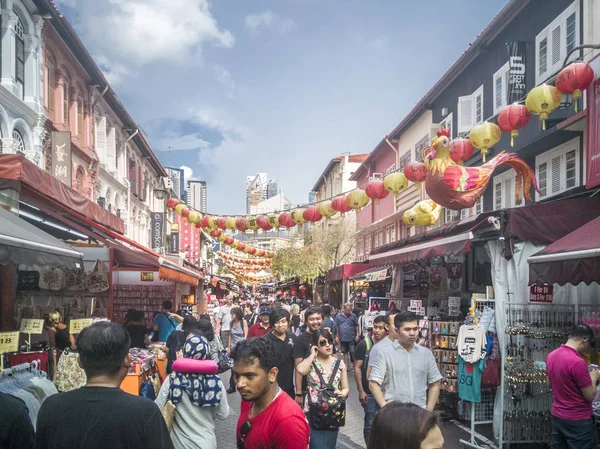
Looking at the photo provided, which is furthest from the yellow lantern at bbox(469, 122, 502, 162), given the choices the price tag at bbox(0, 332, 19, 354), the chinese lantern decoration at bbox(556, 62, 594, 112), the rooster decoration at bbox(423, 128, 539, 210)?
the price tag at bbox(0, 332, 19, 354)

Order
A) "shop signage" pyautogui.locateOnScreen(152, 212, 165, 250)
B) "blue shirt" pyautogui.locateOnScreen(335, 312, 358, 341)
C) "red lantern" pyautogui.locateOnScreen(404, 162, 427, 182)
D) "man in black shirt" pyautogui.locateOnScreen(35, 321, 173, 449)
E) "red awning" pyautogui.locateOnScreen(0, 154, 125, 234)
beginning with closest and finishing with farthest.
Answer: "man in black shirt" pyautogui.locateOnScreen(35, 321, 173, 449), "red awning" pyautogui.locateOnScreen(0, 154, 125, 234), "red lantern" pyautogui.locateOnScreen(404, 162, 427, 182), "blue shirt" pyautogui.locateOnScreen(335, 312, 358, 341), "shop signage" pyautogui.locateOnScreen(152, 212, 165, 250)

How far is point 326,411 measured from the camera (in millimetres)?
5191

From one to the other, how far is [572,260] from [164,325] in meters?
8.27

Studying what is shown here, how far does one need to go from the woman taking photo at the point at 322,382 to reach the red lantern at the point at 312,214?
387 inches

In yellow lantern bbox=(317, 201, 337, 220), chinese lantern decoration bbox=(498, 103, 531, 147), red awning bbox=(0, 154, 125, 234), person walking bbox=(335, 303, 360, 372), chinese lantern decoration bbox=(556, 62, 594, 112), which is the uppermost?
chinese lantern decoration bbox=(556, 62, 594, 112)

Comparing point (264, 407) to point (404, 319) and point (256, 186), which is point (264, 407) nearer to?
point (404, 319)

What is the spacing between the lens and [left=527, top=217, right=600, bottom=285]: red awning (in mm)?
6004

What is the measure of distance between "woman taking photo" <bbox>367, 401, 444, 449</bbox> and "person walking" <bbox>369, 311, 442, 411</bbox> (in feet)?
10.3

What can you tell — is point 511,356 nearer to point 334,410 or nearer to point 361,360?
point 361,360

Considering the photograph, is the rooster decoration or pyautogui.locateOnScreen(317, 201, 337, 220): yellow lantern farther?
pyautogui.locateOnScreen(317, 201, 337, 220): yellow lantern

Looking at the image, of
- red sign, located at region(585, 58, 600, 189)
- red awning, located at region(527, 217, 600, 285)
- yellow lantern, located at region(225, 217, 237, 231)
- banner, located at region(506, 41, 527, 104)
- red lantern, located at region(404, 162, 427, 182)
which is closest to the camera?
red awning, located at region(527, 217, 600, 285)

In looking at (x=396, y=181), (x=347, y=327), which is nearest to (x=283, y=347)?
(x=396, y=181)

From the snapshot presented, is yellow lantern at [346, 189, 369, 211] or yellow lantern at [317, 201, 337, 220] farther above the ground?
Answer: yellow lantern at [346, 189, 369, 211]

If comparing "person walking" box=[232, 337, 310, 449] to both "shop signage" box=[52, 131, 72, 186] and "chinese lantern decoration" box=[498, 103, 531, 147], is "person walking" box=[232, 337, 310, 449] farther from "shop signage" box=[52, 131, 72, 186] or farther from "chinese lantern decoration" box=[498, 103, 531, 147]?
"shop signage" box=[52, 131, 72, 186]
